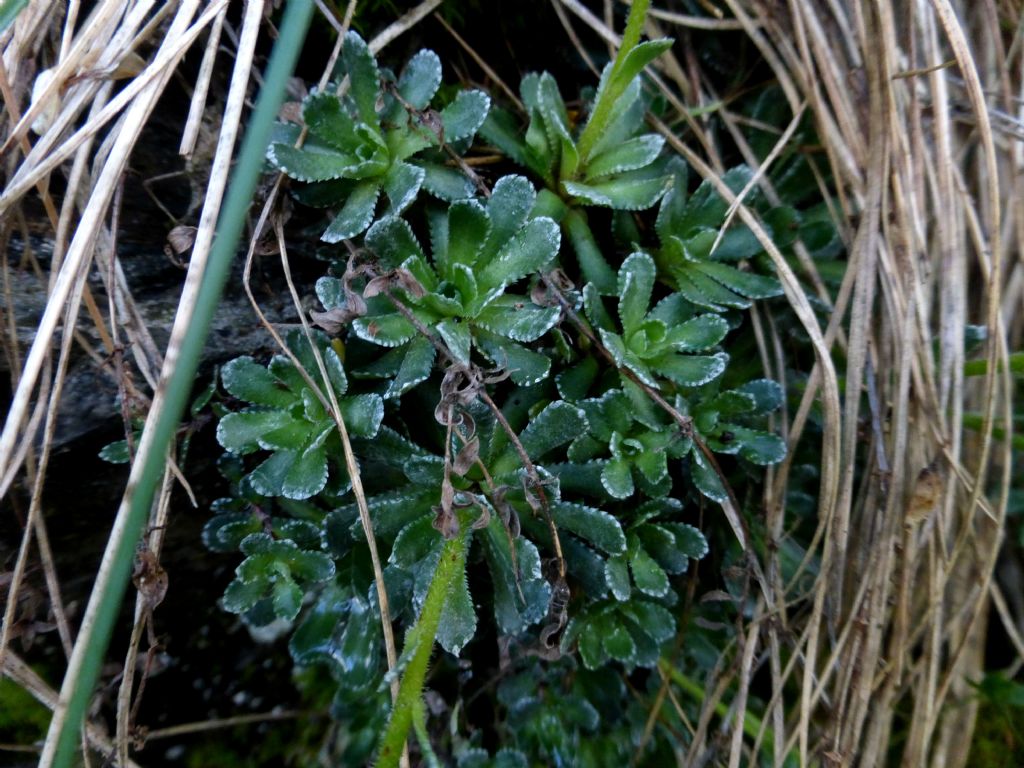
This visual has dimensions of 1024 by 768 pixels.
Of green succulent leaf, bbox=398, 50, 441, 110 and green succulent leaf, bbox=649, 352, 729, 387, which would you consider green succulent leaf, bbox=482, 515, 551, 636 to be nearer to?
green succulent leaf, bbox=649, 352, 729, 387

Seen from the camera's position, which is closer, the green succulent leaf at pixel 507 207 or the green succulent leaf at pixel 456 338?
the green succulent leaf at pixel 456 338

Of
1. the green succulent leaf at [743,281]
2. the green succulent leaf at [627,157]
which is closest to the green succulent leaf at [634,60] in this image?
the green succulent leaf at [627,157]

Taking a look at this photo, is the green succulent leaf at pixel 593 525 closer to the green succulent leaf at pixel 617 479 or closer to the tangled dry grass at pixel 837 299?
the green succulent leaf at pixel 617 479

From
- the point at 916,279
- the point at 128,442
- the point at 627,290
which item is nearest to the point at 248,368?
the point at 128,442

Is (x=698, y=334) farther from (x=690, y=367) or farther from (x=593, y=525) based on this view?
(x=593, y=525)

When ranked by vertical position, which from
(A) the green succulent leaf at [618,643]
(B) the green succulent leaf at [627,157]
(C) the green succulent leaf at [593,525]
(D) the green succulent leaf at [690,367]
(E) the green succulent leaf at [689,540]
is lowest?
(A) the green succulent leaf at [618,643]

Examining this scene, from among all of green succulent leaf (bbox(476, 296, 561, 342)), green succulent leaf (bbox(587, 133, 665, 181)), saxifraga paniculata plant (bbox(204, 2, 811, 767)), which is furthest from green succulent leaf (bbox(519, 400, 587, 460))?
green succulent leaf (bbox(587, 133, 665, 181))
